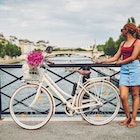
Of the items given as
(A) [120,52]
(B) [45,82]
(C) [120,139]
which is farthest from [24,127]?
(A) [120,52]

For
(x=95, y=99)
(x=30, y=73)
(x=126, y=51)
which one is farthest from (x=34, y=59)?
(x=126, y=51)

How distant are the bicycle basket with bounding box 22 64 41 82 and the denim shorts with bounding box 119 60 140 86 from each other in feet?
3.92

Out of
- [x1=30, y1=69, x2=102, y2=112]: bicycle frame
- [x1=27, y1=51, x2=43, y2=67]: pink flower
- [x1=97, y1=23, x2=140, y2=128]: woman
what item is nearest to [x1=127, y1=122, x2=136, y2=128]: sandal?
[x1=97, y1=23, x2=140, y2=128]: woman

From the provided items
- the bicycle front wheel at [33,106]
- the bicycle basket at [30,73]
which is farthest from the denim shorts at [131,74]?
the bicycle basket at [30,73]

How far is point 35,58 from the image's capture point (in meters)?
4.10

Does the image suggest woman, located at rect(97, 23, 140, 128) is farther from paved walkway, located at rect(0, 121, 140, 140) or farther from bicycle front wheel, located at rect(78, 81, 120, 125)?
paved walkway, located at rect(0, 121, 140, 140)

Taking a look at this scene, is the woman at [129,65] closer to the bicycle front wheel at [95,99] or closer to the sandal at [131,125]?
the sandal at [131,125]

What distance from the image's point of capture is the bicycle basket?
4.11 meters

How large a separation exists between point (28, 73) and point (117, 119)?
157cm

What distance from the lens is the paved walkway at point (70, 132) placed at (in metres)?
3.86

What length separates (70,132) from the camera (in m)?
4.09

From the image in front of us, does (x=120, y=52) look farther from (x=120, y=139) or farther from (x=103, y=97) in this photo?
(x=120, y=139)

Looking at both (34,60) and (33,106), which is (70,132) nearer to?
(33,106)

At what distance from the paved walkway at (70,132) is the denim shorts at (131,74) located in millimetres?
614
